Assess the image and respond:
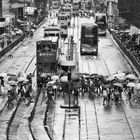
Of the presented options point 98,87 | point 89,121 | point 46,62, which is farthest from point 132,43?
point 89,121

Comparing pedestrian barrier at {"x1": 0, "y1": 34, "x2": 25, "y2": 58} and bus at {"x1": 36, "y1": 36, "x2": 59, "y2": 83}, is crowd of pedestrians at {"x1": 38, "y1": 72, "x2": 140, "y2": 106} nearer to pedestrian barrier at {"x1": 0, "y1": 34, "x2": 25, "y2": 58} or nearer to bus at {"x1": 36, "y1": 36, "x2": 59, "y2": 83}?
bus at {"x1": 36, "y1": 36, "x2": 59, "y2": 83}

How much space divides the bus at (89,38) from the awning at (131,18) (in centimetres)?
878

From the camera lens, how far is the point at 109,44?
267 feet

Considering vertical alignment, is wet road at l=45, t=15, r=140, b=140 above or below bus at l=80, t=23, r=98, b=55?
below

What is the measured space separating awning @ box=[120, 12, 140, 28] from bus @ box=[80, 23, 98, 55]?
8.78 metres

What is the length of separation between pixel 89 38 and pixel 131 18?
81.7 feet

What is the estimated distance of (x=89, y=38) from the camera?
64.6m

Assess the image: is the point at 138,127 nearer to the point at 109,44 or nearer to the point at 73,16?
the point at 109,44

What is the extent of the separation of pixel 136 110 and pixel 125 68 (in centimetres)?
1912

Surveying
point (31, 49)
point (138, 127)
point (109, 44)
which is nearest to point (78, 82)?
point (138, 127)

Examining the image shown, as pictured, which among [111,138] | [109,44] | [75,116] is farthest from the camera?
[109,44]

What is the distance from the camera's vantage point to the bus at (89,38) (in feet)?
210

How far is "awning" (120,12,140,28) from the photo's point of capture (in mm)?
76662

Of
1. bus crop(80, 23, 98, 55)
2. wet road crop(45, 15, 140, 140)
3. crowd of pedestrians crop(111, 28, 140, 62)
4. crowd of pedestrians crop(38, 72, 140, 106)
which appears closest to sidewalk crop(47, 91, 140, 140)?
wet road crop(45, 15, 140, 140)
